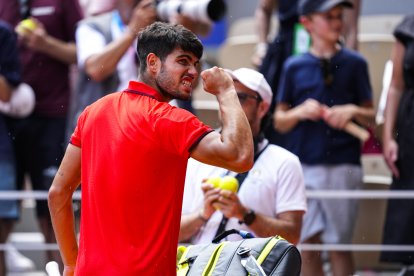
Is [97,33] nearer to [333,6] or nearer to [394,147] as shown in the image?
[333,6]

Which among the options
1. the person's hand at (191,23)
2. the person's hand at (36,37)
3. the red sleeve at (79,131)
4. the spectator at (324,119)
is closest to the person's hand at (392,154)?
the spectator at (324,119)

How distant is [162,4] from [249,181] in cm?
154

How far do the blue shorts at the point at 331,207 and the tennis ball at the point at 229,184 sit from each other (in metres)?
1.77

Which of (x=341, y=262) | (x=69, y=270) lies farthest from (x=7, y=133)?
(x=69, y=270)

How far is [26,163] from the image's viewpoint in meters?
7.68

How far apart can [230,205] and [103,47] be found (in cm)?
213

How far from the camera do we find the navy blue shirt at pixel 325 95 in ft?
22.7

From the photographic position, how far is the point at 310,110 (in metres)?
6.80

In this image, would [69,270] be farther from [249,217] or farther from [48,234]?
[48,234]

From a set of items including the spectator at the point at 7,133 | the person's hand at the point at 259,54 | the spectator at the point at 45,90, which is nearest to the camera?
the spectator at the point at 7,133

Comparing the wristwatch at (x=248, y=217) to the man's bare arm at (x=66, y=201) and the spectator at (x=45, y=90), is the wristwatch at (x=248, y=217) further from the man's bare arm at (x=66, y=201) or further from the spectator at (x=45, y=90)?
the spectator at (x=45, y=90)

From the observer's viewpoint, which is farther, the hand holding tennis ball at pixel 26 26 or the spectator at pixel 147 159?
the hand holding tennis ball at pixel 26 26

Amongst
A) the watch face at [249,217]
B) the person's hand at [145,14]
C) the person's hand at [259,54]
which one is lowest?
the watch face at [249,217]

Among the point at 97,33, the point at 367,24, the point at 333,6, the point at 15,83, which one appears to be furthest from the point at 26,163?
the point at 367,24
